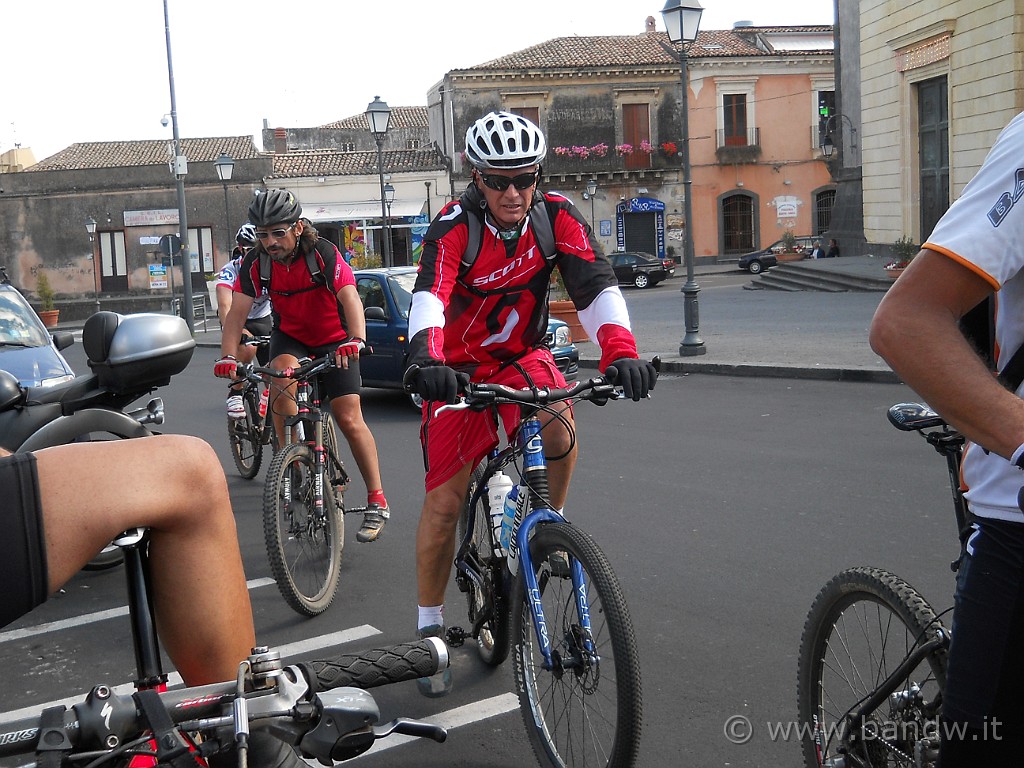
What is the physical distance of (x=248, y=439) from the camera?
344 inches

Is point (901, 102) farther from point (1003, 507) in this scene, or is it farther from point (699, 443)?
point (1003, 507)

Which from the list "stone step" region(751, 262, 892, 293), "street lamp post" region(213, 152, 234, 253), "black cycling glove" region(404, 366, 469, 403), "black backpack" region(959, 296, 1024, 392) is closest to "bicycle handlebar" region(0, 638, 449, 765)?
"black backpack" region(959, 296, 1024, 392)

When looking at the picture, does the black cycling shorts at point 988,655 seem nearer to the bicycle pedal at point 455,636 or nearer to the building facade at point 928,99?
the bicycle pedal at point 455,636

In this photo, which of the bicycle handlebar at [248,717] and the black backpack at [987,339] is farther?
the black backpack at [987,339]

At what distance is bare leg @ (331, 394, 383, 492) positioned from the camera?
6020 millimetres

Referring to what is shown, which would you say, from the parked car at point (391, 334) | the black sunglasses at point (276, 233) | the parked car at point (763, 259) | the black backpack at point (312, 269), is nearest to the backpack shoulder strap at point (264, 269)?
the black backpack at point (312, 269)

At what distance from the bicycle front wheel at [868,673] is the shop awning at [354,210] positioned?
50.0 meters

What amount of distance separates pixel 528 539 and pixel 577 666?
0.40 metres

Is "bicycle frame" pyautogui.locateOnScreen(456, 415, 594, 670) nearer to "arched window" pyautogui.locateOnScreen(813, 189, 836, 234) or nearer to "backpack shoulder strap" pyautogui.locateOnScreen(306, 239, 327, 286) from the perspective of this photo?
"backpack shoulder strap" pyautogui.locateOnScreen(306, 239, 327, 286)

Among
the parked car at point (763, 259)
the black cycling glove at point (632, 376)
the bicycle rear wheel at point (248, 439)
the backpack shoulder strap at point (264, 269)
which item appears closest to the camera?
the black cycling glove at point (632, 376)

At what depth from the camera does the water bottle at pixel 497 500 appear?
3670mm

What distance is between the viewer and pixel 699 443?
923 cm

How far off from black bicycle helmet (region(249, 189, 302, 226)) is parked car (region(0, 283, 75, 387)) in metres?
2.54

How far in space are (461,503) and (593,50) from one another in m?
54.3
